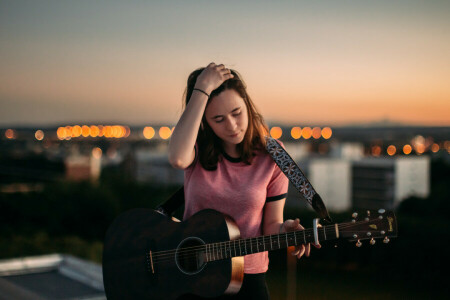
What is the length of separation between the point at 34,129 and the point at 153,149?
Result: 31.0 meters

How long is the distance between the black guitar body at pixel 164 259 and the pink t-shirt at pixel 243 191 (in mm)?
51

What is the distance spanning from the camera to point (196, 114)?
1721 mm

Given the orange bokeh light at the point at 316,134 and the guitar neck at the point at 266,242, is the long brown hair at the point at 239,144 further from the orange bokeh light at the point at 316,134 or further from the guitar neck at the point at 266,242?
the orange bokeh light at the point at 316,134

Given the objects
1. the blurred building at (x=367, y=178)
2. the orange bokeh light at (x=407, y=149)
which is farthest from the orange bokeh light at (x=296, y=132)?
the orange bokeh light at (x=407, y=149)

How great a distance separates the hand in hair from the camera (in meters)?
1.71

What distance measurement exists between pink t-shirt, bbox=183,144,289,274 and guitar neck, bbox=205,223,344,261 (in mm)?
73

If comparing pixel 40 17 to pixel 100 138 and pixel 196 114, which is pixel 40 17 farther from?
pixel 100 138

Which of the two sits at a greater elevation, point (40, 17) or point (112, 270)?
point (40, 17)

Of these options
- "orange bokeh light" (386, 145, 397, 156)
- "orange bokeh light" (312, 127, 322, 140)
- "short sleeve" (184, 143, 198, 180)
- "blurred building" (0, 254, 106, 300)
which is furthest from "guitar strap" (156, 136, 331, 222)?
"orange bokeh light" (386, 145, 397, 156)


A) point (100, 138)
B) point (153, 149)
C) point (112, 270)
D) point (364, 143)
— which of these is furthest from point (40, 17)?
point (364, 143)

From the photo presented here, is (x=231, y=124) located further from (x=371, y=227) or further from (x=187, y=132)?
(x=371, y=227)

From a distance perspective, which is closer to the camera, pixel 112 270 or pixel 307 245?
pixel 307 245

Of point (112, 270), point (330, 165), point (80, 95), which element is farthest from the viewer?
point (330, 165)

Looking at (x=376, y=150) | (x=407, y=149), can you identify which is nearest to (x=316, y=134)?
(x=376, y=150)
